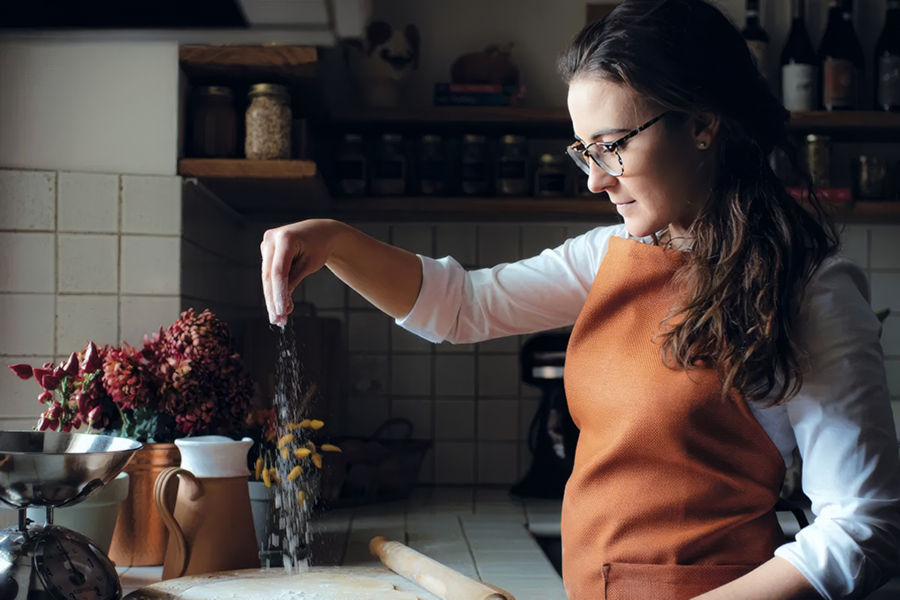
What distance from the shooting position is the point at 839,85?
6.93ft

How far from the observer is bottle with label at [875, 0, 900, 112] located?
6.99ft

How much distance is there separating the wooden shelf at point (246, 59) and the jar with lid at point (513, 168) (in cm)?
54

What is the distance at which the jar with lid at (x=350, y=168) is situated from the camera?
2.05 m

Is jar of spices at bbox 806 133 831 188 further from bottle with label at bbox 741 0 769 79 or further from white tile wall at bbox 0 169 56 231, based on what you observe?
white tile wall at bbox 0 169 56 231

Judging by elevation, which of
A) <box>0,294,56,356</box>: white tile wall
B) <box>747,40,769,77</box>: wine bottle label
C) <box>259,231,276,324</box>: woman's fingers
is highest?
<box>747,40,769,77</box>: wine bottle label

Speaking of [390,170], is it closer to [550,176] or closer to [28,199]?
[550,176]

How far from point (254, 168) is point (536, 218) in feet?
2.56

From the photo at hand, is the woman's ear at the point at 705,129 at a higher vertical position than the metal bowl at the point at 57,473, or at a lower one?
higher

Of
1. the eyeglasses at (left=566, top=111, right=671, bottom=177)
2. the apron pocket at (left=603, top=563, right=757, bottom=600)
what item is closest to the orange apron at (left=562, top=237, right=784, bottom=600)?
the apron pocket at (left=603, top=563, right=757, bottom=600)

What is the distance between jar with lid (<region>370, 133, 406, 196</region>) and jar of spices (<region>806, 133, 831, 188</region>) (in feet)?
3.00

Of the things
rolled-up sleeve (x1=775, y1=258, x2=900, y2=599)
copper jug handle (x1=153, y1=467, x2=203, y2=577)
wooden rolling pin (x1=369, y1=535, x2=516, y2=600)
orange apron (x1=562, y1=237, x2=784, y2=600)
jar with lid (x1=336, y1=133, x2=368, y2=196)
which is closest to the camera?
rolled-up sleeve (x1=775, y1=258, x2=900, y2=599)

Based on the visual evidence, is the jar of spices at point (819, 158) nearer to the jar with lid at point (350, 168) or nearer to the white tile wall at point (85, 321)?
the jar with lid at point (350, 168)

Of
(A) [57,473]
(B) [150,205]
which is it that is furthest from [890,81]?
(A) [57,473]

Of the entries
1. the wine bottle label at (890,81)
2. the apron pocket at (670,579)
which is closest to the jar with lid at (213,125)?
the apron pocket at (670,579)
